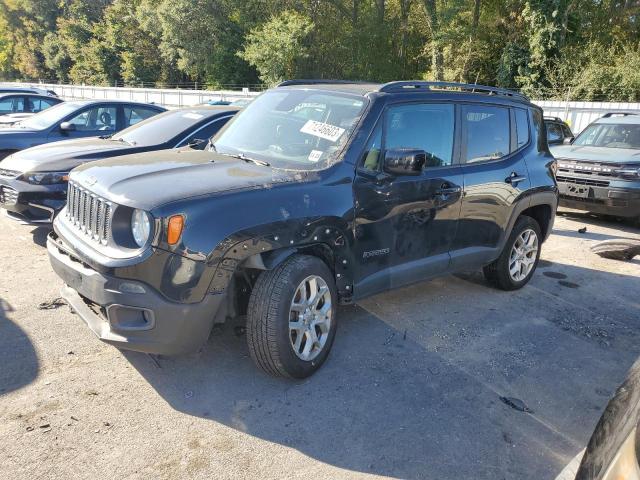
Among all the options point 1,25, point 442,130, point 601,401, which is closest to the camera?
point 601,401

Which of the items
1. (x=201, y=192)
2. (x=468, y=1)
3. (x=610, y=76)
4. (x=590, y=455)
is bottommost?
(x=590, y=455)

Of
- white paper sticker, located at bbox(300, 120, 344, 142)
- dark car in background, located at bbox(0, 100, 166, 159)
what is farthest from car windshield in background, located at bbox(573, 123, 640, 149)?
dark car in background, located at bbox(0, 100, 166, 159)

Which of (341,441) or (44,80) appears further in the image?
(44,80)

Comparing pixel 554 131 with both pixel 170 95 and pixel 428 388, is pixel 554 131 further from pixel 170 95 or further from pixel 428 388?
pixel 170 95

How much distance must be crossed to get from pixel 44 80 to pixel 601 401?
78.3m

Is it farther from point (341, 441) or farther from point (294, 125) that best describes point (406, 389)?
point (294, 125)

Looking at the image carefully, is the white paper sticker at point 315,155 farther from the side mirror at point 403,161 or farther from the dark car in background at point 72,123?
the dark car in background at point 72,123

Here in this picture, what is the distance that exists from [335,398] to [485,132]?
9.50ft

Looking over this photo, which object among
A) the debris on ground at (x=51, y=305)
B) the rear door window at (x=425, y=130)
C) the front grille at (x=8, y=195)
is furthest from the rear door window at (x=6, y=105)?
the rear door window at (x=425, y=130)

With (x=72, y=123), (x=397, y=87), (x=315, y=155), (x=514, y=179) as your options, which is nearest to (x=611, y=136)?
(x=514, y=179)

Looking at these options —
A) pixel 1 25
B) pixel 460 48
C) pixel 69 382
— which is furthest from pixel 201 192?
pixel 1 25

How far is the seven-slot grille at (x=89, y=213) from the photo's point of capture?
3.15m

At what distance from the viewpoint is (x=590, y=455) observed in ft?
6.52

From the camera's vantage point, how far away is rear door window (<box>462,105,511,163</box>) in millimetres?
4605
